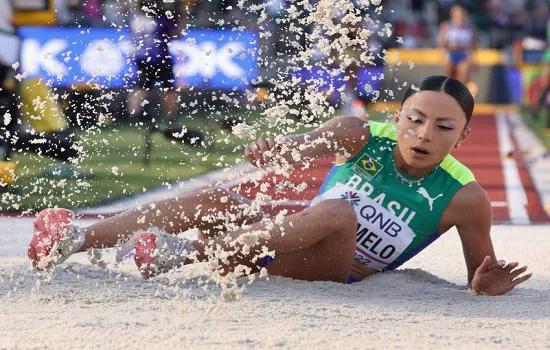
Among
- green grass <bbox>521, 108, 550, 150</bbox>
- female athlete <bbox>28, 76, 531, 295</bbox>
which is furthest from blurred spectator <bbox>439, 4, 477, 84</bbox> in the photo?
female athlete <bbox>28, 76, 531, 295</bbox>

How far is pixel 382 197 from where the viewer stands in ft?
14.0

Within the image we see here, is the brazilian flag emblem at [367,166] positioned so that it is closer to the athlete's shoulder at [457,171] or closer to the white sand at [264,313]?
the athlete's shoulder at [457,171]

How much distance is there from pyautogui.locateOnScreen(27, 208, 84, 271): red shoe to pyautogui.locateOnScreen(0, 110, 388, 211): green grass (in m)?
1.67

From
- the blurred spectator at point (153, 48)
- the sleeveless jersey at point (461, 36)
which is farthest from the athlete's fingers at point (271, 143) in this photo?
the sleeveless jersey at point (461, 36)

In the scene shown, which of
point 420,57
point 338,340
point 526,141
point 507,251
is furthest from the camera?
point 420,57

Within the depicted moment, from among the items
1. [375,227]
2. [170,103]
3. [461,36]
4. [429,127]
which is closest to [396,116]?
[429,127]

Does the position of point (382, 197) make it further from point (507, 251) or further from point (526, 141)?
point (526, 141)

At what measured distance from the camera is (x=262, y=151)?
3.87 meters

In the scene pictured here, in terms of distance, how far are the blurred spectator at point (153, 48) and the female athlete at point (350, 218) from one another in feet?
12.8

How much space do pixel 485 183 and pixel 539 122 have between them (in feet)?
33.7

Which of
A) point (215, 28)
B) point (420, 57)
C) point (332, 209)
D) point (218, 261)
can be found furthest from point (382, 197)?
point (420, 57)

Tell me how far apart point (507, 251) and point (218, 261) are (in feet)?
7.10

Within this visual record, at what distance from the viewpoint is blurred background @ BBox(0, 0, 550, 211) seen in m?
5.21

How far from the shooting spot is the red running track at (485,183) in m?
7.33
